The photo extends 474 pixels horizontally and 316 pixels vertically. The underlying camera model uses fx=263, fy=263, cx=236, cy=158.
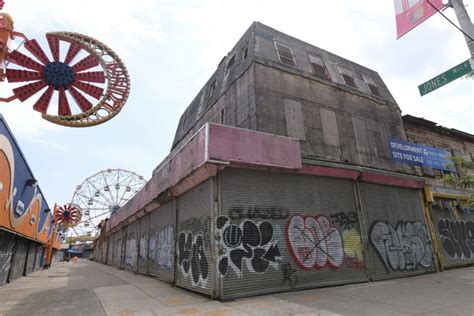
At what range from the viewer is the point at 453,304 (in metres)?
7.01

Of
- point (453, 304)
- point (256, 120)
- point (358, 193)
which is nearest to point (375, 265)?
point (358, 193)

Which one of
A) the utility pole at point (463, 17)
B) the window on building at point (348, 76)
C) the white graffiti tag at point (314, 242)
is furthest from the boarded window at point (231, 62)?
the utility pole at point (463, 17)

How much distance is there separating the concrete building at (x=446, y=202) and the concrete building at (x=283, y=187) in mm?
1110

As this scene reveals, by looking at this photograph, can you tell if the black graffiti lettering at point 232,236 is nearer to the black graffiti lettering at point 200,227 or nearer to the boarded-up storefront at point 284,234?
the boarded-up storefront at point 284,234

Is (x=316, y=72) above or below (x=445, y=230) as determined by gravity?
above

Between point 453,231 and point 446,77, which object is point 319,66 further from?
point 453,231

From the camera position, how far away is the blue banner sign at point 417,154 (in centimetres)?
1593

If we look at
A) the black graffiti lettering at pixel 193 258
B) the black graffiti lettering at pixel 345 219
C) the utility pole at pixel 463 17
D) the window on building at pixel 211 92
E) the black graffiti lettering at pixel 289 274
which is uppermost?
the window on building at pixel 211 92

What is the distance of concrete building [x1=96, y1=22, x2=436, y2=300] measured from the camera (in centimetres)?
919

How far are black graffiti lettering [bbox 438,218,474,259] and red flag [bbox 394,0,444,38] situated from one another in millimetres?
12671

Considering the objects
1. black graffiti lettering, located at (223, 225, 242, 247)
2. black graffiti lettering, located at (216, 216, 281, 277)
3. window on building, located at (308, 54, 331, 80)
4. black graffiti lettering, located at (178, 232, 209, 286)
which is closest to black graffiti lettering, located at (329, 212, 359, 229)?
black graffiti lettering, located at (216, 216, 281, 277)

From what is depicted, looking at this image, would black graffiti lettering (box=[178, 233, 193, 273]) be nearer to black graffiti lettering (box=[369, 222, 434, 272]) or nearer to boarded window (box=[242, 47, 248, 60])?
black graffiti lettering (box=[369, 222, 434, 272])

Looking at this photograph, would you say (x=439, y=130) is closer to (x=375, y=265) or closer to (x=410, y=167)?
(x=410, y=167)

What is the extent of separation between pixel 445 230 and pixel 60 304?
19.5 meters
